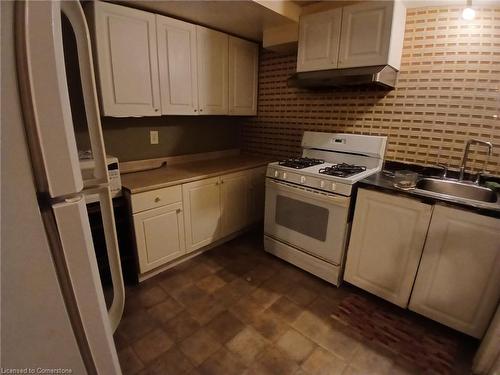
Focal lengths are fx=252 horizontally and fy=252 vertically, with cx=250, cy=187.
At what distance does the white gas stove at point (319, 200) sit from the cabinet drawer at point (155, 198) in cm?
81

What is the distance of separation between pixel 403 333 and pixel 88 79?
214 centimetres

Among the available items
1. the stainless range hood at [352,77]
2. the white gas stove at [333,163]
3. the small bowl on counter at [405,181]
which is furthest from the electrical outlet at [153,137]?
the small bowl on counter at [405,181]

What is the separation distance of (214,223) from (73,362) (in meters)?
1.85

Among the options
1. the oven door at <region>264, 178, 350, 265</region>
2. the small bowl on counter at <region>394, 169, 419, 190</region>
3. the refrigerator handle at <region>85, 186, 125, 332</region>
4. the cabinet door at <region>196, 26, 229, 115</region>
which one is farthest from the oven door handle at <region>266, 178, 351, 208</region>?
the refrigerator handle at <region>85, 186, 125, 332</region>

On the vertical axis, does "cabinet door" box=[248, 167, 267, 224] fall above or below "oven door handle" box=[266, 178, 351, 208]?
below

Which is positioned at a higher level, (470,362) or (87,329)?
(87,329)

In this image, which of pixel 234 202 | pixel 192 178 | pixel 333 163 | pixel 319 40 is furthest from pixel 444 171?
pixel 192 178

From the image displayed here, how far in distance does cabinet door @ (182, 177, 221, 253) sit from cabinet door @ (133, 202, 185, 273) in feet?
0.26

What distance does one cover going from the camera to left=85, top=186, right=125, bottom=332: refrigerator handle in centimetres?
78

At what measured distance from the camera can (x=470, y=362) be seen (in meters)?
1.46

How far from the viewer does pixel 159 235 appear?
79.6 inches

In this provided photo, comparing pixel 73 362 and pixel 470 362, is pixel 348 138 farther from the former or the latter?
pixel 73 362

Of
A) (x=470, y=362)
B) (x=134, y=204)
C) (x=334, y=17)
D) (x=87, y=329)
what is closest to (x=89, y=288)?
(x=87, y=329)

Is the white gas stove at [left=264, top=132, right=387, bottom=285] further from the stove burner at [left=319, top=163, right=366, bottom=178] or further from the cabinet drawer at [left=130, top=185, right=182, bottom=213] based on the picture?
the cabinet drawer at [left=130, top=185, right=182, bottom=213]
